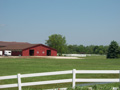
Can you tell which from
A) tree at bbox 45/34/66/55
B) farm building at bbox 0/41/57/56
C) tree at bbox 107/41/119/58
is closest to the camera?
tree at bbox 107/41/119/58

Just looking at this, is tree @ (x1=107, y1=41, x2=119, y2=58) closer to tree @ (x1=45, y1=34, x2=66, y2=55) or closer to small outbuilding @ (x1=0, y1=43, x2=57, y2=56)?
small outbuilding @ (x1=0, y1=43, x2=57, y2=56)

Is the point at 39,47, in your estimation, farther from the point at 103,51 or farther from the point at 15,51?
the point at 103,51

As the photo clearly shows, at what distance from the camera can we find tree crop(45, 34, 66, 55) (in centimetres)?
11344

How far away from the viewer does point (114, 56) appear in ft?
220

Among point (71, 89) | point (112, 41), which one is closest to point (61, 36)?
point (112, 41)

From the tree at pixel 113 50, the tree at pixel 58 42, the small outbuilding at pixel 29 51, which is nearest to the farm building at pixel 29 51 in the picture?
the small outbuilding at pixel 29 51

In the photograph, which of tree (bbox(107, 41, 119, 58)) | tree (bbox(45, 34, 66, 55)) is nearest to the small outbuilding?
tree (bbox(107, 41, 119, 58))

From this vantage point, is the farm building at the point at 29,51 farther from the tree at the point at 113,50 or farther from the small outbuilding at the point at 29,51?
the tree at the point at 113,50

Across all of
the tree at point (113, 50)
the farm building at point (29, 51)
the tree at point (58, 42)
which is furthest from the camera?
the tree at point (58, 42)

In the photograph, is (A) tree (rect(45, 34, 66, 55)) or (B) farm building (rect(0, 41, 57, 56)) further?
(A) tree (rect(45, 34, 66, 55))

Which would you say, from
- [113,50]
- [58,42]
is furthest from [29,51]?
[58,42]

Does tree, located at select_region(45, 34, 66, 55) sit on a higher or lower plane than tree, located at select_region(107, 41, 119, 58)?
higher

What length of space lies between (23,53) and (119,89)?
206 ft

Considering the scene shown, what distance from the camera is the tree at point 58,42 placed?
372 ft
